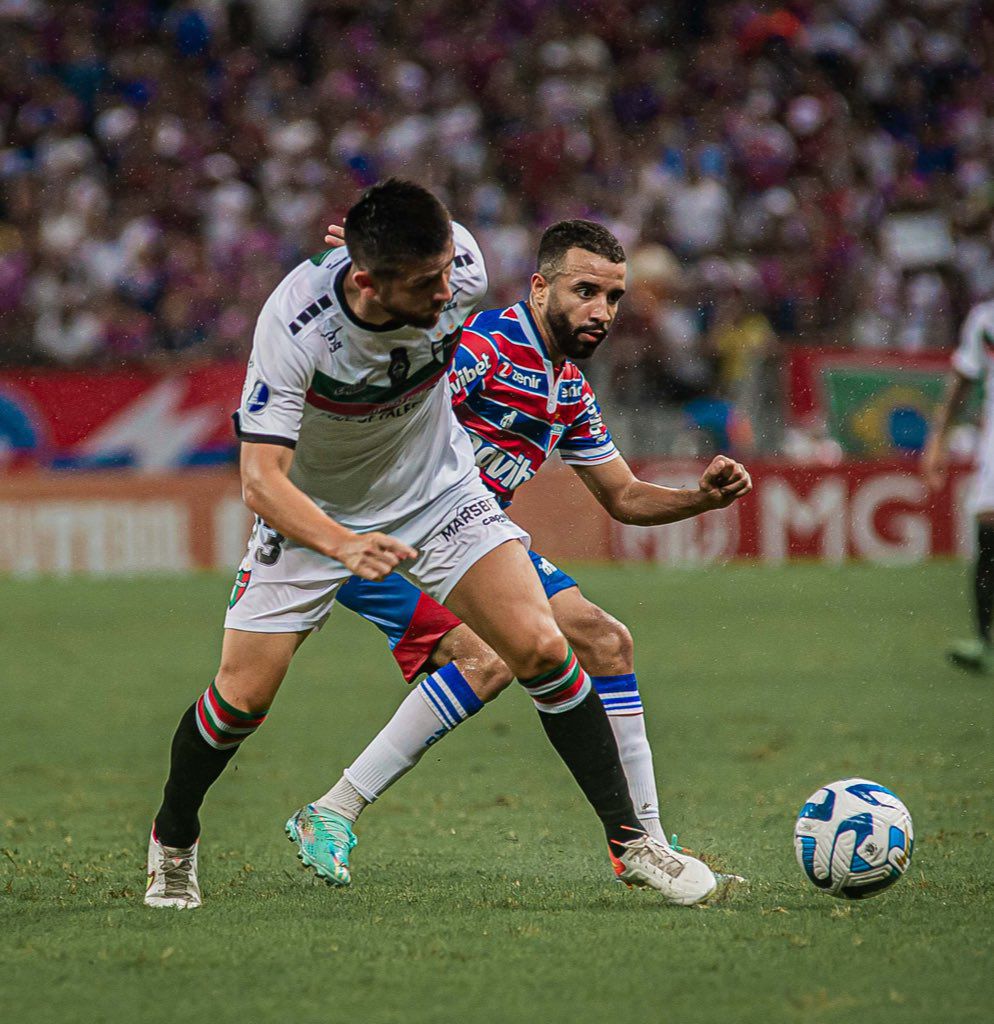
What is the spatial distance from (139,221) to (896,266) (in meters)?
7.40

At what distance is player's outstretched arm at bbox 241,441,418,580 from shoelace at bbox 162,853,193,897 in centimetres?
105

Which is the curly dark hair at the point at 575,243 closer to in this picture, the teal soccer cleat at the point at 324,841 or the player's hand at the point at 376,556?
the player's hand at the point at 376,556

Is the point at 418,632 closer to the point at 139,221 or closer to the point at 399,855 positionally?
the point at 399,855

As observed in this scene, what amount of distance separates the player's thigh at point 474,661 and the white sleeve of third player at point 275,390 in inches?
46.7

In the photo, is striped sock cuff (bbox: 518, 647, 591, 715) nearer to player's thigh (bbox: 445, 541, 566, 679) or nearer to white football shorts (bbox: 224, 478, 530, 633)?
player's thigh (bbox: 445, 541, 566, 679)

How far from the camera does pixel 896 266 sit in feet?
53.5

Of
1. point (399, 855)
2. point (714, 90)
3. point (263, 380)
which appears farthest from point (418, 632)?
point (714, 90)

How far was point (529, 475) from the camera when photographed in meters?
5.38

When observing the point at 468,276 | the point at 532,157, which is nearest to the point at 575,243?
the point at 468,276

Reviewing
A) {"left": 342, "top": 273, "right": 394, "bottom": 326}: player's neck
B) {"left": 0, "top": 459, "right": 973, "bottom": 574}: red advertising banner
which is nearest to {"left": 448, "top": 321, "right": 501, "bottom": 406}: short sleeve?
{"left": 342, "top": 273, "right": 394, "bottom": 326}: player's neck

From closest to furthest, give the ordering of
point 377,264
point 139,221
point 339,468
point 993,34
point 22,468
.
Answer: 1. point 377,264
2. point 339,468
3. point 22,468
4. point 139,221
5. point 993,34

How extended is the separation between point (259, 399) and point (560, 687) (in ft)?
3.65

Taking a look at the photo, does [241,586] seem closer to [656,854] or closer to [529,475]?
[529,475]

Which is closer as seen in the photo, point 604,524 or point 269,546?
point 269,546
